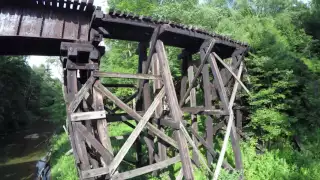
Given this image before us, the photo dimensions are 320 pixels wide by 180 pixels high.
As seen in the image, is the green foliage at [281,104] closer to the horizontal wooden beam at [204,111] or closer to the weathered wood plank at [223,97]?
the weathered wood plank at [223,97]

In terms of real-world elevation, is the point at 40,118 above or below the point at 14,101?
below

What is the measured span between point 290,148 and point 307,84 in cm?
224

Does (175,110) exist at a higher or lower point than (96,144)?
higher

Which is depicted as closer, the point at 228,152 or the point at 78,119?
the point at 78,119

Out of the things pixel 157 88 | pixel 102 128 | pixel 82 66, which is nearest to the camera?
pixel 102 128

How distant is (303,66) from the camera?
7934 millimetres

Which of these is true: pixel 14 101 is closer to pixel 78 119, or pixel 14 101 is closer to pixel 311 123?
pixel 78 119

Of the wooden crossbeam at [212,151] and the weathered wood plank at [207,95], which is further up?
the weathered wood plank at [207,95]

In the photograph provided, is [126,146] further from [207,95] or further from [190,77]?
[190,77]

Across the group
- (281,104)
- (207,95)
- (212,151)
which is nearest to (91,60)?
(207,95)

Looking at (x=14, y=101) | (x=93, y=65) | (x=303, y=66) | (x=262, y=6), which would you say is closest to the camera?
(x=93, y=65)

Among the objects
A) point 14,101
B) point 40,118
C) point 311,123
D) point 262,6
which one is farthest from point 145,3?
point 40,118

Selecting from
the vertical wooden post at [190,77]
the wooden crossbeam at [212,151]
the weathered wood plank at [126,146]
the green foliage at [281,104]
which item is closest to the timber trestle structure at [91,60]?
the weathered wood plank at [126,146]

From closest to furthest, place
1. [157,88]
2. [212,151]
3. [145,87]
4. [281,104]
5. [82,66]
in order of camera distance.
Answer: [82,66]
[212,151]
[157,88]
[145,87]
[281,104]
